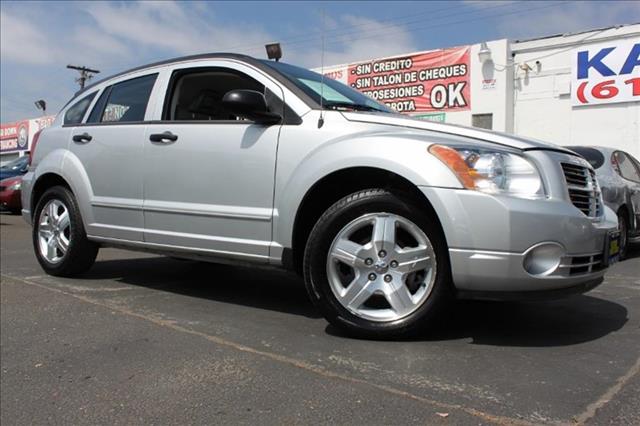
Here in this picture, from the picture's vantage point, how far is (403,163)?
3.24 metres

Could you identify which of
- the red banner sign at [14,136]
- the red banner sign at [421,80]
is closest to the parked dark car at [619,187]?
the red banner sign at [421,80]

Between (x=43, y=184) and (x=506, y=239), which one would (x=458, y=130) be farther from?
(x=43, y=184)

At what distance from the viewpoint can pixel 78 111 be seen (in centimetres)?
556

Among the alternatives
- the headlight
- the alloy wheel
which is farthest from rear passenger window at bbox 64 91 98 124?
the headlight

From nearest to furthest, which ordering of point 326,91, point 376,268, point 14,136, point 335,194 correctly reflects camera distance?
point 376,268 → point 335,194 → point 326,91 → point 14,136

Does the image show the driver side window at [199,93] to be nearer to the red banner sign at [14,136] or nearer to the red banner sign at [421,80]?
the red banner sign at [421,80]

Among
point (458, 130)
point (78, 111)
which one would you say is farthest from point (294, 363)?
point (78, 111)

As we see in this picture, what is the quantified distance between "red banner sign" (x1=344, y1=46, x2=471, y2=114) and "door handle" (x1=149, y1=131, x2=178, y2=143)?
1294cm

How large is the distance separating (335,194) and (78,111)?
10.2ft

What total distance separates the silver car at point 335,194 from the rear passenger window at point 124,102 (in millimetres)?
19

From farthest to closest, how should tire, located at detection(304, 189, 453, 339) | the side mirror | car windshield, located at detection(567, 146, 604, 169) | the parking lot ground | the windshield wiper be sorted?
car windshield, located at detection(567, 146, 604, 169)
the windshield wiper
the side mirror
tire, located at detection(304, 189, 453, 339)
the parking lot ground

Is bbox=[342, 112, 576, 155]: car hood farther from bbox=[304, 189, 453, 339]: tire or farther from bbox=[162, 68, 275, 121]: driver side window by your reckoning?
bbox=[162, 68, 275, 121]: driver side window

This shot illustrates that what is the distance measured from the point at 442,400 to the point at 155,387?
135cm

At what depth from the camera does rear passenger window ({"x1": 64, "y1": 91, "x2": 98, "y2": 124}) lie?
216 inches
